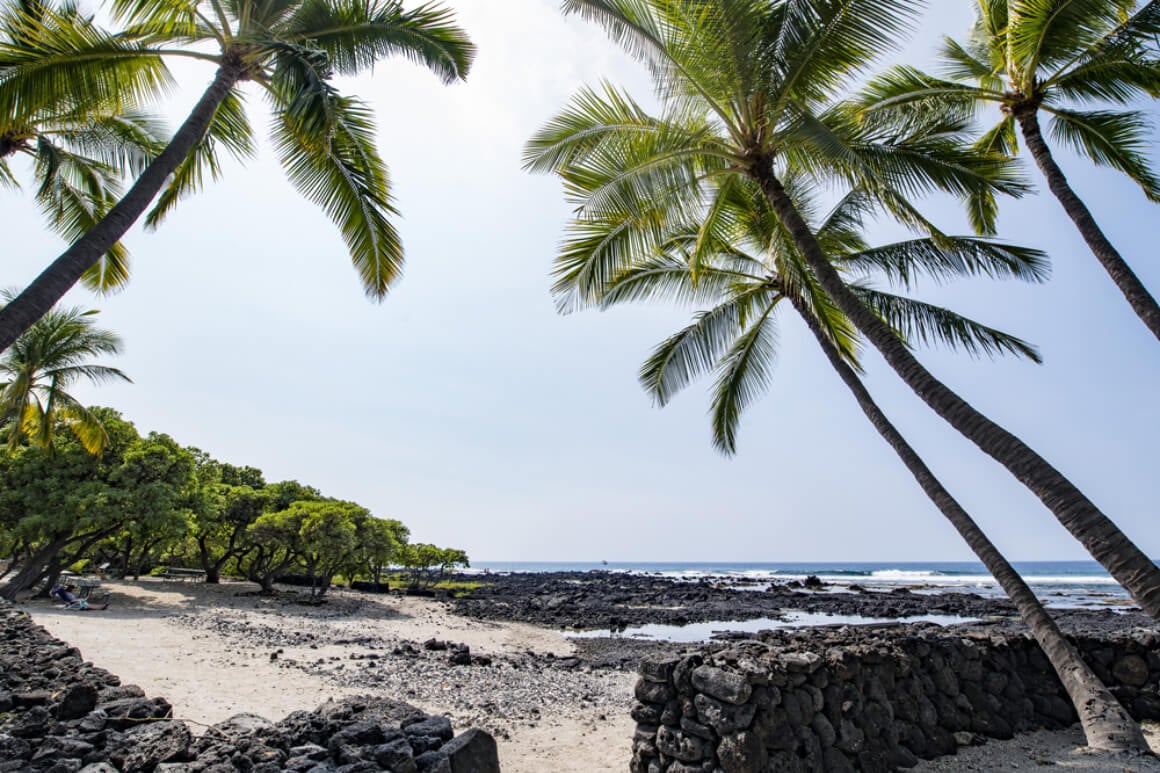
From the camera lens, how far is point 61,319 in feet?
53.9

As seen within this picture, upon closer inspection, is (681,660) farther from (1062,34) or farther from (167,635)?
(167,635)

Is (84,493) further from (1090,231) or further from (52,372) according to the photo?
(1090,231)

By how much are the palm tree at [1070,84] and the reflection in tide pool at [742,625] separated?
13.4 metres

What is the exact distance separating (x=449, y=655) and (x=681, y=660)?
9.55 m

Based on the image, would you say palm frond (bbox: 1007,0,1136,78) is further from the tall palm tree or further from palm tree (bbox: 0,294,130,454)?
palm tree (bbox: 0,294,130,454)

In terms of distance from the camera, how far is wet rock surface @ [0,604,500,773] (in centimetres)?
375

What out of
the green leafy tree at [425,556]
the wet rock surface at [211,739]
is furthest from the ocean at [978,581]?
the wet rock surface at [211,739]

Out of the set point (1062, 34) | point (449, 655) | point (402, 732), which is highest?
point (1062, 34)

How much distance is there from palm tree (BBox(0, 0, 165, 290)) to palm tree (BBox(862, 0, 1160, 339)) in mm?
9092

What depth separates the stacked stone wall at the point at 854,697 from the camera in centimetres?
493

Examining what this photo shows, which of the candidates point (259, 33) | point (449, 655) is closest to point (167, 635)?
point (449, 655)

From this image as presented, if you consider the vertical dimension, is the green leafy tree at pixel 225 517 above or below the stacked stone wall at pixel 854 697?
above

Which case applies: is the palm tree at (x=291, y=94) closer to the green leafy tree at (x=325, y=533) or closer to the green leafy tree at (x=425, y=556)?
the green leafy tree at (x=325, y=533)

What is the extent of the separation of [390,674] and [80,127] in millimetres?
10104
